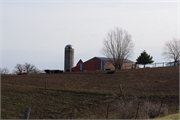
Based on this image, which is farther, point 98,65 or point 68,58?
point 98,65

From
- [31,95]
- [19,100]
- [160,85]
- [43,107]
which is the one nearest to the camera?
[43,107]

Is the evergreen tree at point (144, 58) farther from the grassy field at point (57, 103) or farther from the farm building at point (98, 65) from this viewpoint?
the grassy field at point (57, 103)

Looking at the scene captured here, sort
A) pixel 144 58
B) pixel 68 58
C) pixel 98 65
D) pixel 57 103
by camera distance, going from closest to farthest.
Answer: pixel 57 103 < pixel 68 58 < pixel 98 65 < pixel 144 58

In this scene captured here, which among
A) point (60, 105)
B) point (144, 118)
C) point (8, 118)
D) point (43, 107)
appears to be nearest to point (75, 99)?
point (60, 105)

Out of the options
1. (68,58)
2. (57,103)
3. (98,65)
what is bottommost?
(57,103)

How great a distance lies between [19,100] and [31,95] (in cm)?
193

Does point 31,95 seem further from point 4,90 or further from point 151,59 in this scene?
point 151,59

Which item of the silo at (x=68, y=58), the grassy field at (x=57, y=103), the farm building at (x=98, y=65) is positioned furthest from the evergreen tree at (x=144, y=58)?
the grassy field at (x=57, y=103)

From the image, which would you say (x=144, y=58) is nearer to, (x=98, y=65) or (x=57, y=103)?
(x=98, y=65)

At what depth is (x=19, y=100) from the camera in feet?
60.4

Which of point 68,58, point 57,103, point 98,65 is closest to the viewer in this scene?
point 57,103

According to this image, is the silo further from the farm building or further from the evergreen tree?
the evergreen tree

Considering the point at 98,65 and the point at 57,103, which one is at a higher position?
the point at 98,65

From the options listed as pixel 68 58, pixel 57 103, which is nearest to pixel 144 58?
pixel 68 58
